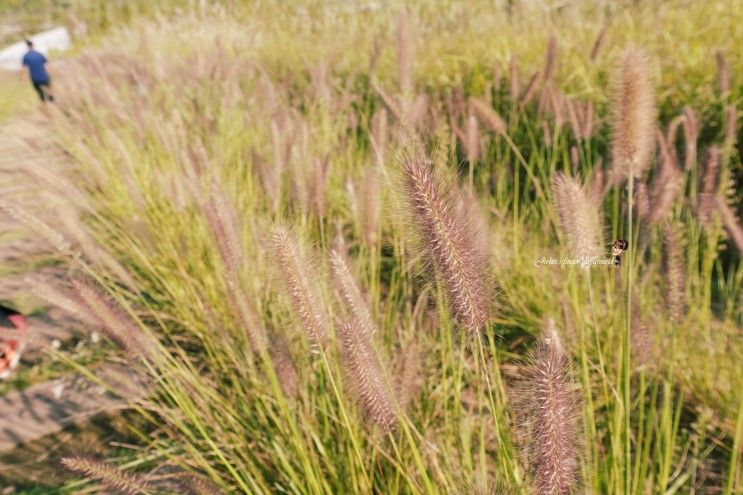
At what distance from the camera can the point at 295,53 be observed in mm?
5258

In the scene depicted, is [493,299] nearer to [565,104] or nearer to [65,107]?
[565,104]

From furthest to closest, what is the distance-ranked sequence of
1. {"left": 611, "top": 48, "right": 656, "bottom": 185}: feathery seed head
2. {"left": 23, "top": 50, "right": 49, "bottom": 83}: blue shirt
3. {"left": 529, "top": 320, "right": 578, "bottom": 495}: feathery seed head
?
{"left": 23, "top": 50, "right": 49, "bottom": 83}: blue shirt → {"left": 611, "top": 48, "right": 656, "bottom": 185}: feathery seed head → {"left": 529, "top": 320, "right": 578, "bottom": 495}: feathery seed head

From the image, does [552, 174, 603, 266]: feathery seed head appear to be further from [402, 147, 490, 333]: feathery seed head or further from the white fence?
the white fence

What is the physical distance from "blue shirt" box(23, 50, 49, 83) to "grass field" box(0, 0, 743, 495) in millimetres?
3737

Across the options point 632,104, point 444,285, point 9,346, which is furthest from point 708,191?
point 9,346

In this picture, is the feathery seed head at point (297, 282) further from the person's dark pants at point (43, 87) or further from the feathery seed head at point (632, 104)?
the person's dark pants at point (43, 87)

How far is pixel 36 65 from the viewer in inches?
290

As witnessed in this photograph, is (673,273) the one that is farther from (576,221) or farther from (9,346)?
(9,346)

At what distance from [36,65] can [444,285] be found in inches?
329

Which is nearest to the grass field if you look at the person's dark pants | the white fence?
the person's dark pants

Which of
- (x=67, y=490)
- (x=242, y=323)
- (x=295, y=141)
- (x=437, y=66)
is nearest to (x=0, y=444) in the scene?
(x=67, y=490)

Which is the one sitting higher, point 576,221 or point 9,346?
point 576,221

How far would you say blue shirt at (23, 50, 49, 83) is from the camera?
24.1 ft

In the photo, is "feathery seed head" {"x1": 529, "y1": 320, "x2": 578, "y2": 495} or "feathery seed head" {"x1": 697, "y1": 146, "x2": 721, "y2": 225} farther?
"feathery seed head" {"x1": 697, "y1": 146, "x2": 721, "y2": 225}
